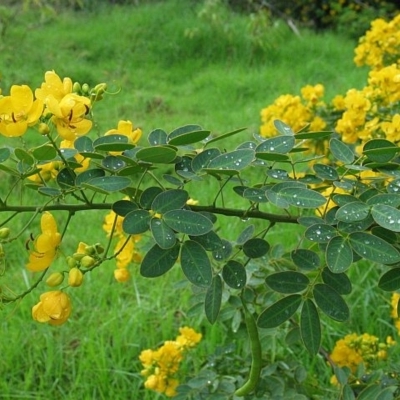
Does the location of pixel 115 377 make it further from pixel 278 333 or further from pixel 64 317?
pixel 64 317

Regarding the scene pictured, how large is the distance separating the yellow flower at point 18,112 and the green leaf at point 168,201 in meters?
0.16

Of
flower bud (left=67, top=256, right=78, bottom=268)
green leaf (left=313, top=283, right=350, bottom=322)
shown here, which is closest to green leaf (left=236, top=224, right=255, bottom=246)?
green leaf (left=313, top=283, right=350, bottom=322)

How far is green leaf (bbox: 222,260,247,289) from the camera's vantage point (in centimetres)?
92

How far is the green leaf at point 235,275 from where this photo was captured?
36.2 inches

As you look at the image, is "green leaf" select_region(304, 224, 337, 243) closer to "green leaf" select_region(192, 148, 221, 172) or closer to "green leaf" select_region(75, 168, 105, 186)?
"green leaf" select_region(192, 148, 221, 172)

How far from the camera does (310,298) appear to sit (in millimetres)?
916

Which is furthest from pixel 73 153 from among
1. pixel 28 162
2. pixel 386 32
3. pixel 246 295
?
pixel 386 32

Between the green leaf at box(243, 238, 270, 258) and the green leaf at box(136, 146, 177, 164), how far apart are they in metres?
0.20

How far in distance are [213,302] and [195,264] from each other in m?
0.11

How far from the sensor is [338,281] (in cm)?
91

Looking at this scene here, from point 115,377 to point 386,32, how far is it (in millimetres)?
1405

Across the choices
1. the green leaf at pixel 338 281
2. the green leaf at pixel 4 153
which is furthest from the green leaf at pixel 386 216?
the green leaf at pixel 4 153

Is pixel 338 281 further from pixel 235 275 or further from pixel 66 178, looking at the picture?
pixel 66 178

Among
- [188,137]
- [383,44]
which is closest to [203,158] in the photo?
[188,137]
